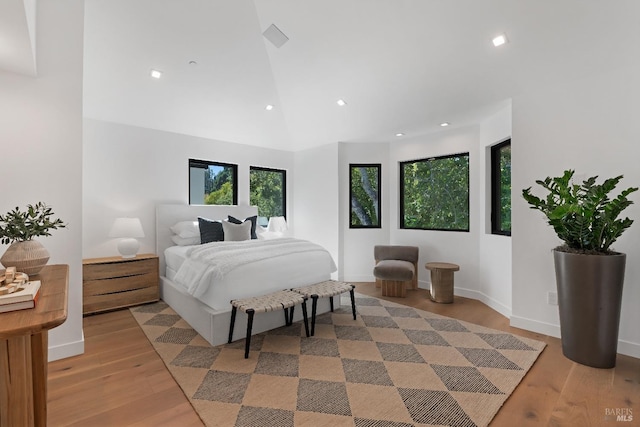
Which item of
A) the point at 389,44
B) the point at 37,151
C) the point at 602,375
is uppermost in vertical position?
the point at 389,44

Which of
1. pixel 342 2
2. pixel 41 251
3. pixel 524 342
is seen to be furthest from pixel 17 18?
pixel 524 342

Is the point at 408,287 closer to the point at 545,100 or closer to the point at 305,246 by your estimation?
the point at 305,246

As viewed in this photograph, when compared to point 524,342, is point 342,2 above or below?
above

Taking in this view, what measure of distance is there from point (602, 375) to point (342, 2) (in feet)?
12.3

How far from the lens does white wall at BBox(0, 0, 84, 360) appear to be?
2.22 m

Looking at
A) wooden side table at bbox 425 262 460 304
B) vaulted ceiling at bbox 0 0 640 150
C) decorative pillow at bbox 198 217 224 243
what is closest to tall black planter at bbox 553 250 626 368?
wooden side table at bbox 425 262 460 304

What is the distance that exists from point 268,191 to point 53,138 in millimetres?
3510

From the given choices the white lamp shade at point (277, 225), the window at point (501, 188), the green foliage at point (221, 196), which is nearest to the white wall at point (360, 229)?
the white lamp shade at point (277, 225)

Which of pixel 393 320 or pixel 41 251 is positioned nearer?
pixel 41 251

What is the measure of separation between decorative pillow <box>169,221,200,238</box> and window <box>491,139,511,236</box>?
158 inches

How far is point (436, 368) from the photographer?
7.42 ft

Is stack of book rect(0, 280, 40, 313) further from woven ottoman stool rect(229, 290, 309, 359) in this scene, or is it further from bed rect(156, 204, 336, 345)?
bed rect(156, 204, 336, 345)

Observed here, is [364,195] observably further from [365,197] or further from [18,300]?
[18,300]

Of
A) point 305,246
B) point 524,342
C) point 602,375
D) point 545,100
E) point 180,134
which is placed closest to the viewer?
point 602,375
